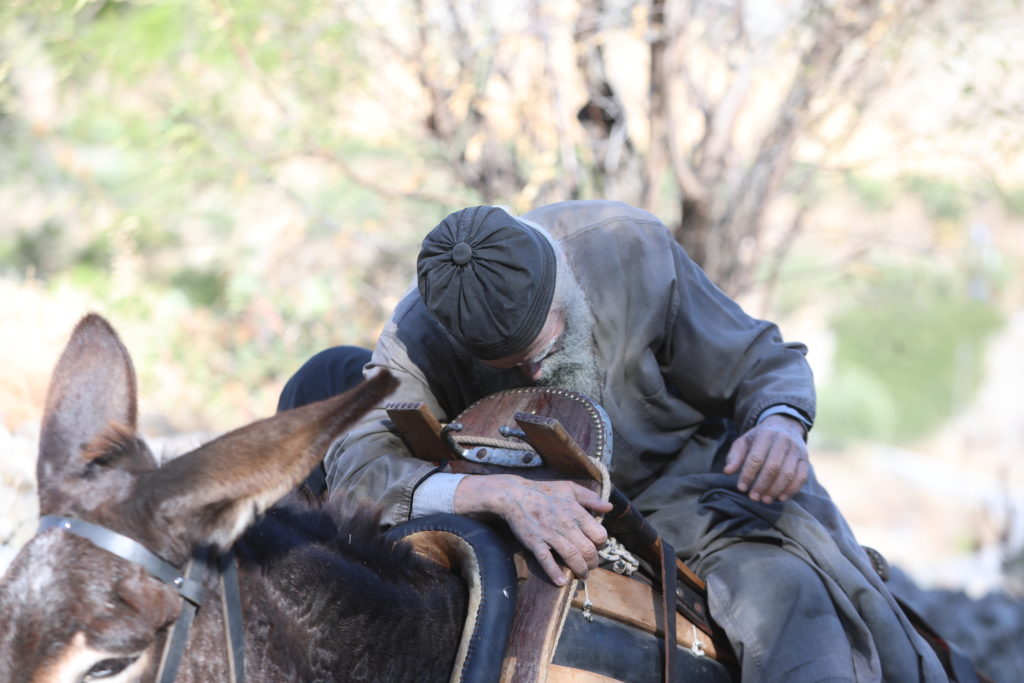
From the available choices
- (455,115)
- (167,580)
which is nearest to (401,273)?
(455,115)

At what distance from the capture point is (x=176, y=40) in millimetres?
8859

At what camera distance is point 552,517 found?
2.07 m

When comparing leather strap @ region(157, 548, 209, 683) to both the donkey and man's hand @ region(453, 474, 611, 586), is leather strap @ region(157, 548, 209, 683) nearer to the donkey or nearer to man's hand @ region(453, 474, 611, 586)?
the donkey

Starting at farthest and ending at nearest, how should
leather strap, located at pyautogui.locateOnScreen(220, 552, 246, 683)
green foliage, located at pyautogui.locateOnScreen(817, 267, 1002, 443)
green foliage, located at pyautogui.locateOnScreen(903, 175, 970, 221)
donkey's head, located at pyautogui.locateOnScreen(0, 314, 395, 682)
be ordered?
green foliage, located at pyautogui.locateOnScreen(817, 267, 1002, 443) → green foliage, located at pyautogui.locateOnScreen(903, 175, 970, 221) → leather strap, located at pyautogui.locateOnScreen(220, 552, 246, 683) → donkey's head, located at pyautogui.locateOnScreen(0, 314, 395, 682)

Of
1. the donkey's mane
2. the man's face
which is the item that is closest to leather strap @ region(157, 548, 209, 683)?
the donkey's mane

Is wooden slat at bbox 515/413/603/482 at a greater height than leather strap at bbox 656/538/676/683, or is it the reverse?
wooden slat at bbox 515/413/603/482

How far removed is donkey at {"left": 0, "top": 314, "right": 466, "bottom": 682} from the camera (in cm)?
153

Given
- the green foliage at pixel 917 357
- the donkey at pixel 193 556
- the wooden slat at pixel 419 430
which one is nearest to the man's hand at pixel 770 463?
the wooden slat at pixel 419 430

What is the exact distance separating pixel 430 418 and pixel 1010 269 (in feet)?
121

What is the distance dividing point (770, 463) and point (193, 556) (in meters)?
1.41

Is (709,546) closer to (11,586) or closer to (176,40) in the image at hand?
(11,586)

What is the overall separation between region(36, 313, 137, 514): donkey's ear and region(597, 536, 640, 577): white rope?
1.08 meters

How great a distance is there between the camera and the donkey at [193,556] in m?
1.53

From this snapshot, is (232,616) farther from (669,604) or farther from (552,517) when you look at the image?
(669,604)
